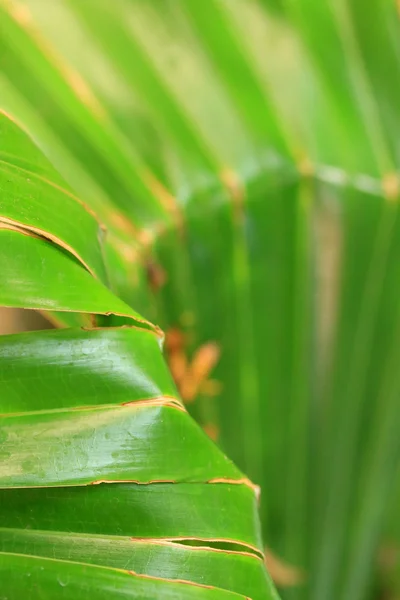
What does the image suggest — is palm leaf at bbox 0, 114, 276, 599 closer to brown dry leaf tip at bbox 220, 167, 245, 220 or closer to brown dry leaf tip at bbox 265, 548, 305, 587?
brown dry leaf tip at bbox 220, 167, 245, 220

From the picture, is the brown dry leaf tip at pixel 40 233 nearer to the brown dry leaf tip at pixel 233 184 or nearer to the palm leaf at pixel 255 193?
the palm leaf at pixel 255 193

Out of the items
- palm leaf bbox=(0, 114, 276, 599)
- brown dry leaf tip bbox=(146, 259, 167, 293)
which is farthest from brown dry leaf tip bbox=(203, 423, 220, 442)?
palm leaf bbox=(0, 114, 276, 599)

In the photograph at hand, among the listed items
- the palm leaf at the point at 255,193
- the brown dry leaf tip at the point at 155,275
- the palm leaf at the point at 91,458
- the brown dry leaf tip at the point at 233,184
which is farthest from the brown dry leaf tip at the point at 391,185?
the palm leaf at the point at 91,458

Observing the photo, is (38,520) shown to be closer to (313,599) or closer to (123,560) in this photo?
(123,560)

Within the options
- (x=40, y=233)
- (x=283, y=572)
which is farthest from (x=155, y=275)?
(x=283, y=572)

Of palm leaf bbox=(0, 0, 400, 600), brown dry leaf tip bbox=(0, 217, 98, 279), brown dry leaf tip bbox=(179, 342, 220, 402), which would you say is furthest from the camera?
brown dry leaf tip bbox=(179, 342, 220, 402)

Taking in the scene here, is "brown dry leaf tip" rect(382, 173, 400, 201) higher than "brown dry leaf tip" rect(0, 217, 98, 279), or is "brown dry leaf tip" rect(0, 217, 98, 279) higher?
"brown dry leaf tip" rect(382, 173, 400, 201)

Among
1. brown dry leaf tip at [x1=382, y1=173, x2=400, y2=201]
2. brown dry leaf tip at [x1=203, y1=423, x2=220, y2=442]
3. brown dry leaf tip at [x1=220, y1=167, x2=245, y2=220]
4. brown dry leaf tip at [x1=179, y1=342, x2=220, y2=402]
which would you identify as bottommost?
brown dry leaf tip at [x1=203, y1=423, x2=220, y2=442]

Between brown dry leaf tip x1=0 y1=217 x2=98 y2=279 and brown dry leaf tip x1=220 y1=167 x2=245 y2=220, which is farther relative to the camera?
brown dry leaf tip x1=220 y1=167 x2=245 y2=220

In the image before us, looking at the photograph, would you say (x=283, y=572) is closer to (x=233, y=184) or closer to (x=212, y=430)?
(x=212, y=430)
